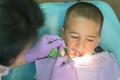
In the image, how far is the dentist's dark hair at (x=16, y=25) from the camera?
78cm

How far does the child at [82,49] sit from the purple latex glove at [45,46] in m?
0.04

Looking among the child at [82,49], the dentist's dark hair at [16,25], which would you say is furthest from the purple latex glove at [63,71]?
the dentist's dark hair at [16,25]

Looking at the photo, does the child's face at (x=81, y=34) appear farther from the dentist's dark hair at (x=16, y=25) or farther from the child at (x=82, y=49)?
the dentist's dark hair at (x=16, y=25)

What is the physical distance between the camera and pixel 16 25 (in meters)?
0.79

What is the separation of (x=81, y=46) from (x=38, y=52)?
186 millimetres

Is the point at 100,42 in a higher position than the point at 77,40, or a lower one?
lower

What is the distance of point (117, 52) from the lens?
148cm

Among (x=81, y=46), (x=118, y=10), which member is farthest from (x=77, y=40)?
(x=118, y=10)

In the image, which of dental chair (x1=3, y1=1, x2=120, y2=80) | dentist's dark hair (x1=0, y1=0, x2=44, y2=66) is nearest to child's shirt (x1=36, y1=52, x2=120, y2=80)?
dental chair (x1=3, y1=1, x2=120, y2=80)

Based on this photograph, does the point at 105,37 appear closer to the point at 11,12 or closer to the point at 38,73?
the point at 38,73

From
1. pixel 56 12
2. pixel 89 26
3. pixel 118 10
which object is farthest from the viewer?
pixel 118 10

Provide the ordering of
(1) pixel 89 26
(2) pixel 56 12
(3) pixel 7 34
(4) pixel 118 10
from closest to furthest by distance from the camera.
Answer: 1. (3) pixel 7 34
2. (1) pixel 89 26
3. (2) pixel 56 12
4. (4) pixel 118 10

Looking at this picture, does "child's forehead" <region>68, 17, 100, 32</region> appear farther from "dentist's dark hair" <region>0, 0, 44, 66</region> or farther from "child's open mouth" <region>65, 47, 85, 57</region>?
"dentist's dark hair" <region>0, 0, 44, 66</region>

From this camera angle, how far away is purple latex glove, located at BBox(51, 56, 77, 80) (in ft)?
4.27
